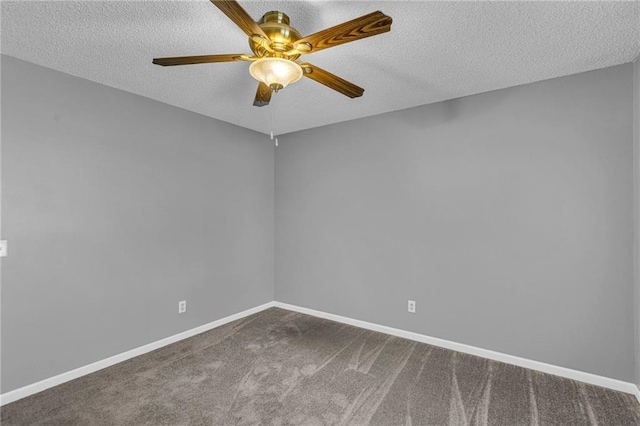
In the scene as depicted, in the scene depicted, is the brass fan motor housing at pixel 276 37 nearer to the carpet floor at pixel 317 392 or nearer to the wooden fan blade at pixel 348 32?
the wooden fan blade at pixel 348 32

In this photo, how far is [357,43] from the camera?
1971 millimetres

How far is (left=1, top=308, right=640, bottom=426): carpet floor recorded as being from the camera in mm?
1972

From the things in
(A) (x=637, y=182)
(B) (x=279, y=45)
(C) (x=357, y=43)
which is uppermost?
(C) (x=357, y=43)

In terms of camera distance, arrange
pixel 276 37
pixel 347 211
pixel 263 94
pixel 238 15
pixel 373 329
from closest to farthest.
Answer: pixel 238 15
pixel 276 37
pixel 263 94
pixel 373 329
pixel 347 211

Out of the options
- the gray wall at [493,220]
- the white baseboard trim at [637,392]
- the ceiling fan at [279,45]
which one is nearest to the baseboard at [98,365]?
the gray wall at [493,220]

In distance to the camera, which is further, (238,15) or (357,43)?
(357,43)

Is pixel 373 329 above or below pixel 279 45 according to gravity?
below

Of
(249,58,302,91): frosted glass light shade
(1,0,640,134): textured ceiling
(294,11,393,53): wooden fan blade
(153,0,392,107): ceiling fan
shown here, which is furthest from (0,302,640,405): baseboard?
(294,11,393,53): wooden fan blade

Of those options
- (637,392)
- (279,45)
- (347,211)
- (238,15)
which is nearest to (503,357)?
(637,392)

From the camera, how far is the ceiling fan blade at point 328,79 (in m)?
1.68

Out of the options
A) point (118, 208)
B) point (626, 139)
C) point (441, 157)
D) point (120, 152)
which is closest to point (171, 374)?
point (118, 208)

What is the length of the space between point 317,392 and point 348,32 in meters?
2.32

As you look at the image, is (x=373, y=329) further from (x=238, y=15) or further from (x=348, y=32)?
(x=238, y=15)

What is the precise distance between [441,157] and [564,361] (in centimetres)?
201
